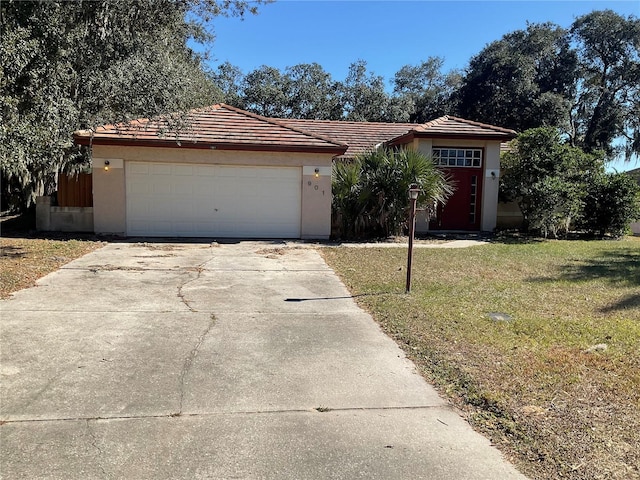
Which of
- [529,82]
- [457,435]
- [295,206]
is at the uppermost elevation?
[529,82]

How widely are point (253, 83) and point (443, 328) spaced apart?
104 feet

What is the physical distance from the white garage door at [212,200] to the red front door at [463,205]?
19.7 ft

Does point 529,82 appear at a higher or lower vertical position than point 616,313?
higher

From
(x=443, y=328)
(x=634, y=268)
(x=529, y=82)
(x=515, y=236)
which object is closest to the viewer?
(x=443, y=328)

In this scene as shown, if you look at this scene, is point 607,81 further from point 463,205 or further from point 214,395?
point 214,395

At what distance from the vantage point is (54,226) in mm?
14305

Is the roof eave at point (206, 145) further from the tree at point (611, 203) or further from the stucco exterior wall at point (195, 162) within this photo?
the tree at point (611, 203)

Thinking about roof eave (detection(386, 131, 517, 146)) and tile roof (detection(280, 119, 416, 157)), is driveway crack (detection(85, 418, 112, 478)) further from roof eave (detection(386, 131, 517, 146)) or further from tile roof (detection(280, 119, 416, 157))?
tile roof (detection(280, 119, 416, 157))

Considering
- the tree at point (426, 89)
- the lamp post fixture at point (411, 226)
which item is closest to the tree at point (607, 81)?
the tree at point (426, 89)

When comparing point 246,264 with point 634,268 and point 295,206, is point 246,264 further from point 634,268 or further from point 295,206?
point 634,268

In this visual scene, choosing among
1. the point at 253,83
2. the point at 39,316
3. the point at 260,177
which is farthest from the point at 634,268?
the point at 253,83

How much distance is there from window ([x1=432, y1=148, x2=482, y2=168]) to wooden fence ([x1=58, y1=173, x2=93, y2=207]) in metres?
11.7

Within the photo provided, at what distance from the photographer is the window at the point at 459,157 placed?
17484 millimetres

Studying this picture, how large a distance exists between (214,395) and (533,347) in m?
3.44
